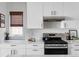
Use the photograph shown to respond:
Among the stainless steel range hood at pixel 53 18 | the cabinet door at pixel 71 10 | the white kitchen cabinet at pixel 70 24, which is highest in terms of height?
the cabinet door at pixel 71 10

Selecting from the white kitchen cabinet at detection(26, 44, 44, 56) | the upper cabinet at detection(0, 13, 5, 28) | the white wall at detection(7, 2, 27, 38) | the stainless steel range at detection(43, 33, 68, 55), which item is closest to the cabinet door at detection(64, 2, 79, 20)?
the stainless steel range at detection(43, 33, 68, 55)

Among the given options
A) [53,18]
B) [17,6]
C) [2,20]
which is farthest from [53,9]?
[2,20]

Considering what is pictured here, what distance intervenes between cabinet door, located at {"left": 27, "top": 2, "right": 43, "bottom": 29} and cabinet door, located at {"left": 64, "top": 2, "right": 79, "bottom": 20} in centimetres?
79

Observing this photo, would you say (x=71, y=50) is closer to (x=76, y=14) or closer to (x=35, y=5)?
(x=76, y=14)

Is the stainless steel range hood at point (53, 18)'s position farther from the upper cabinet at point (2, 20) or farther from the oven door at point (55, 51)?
the upper cabinet at point (2, 20)

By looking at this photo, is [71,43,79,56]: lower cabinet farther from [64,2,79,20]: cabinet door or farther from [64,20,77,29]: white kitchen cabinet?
[64,2,79,20]: cabinet door

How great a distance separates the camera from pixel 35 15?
4461 millimetres

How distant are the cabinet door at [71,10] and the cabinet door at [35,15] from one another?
2.59 ft

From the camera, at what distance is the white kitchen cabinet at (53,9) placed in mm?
4469

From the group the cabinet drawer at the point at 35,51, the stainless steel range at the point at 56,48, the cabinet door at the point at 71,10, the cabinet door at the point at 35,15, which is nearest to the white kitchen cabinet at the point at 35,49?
the cabinet drawer at the point at 35,51

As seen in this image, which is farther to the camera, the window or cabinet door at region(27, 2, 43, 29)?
the window

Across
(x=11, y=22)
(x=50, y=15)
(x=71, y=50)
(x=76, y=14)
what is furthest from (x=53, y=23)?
(x=11, y=22)

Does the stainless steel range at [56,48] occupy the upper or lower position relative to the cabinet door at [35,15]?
lower

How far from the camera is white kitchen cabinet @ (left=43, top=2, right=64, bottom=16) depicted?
14.7ft
